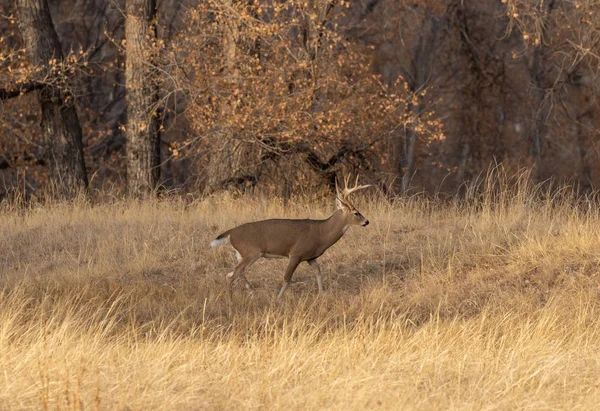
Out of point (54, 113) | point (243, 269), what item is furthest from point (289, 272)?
point (54, 113)

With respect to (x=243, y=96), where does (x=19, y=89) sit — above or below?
above

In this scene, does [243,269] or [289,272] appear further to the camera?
[243,269]

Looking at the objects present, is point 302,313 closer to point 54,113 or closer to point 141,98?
point 141,98

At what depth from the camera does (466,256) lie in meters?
11.6

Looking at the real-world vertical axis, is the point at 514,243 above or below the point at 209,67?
below

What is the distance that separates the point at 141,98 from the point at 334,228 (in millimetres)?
8327

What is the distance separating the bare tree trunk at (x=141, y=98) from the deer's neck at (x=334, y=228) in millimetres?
7252

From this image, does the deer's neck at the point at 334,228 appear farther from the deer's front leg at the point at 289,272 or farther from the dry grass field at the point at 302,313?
the dry grass field at the point at 302,313

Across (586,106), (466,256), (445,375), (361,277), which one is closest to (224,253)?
(361,277)

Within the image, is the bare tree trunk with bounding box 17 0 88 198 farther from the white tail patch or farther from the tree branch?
the white tail patch

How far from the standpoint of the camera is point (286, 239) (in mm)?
10344

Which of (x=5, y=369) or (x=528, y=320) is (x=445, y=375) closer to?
(x=528, y=320)

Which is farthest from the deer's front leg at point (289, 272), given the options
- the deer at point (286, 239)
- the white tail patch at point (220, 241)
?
the white tail patch at point (220, 241)

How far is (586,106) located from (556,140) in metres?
2.28
